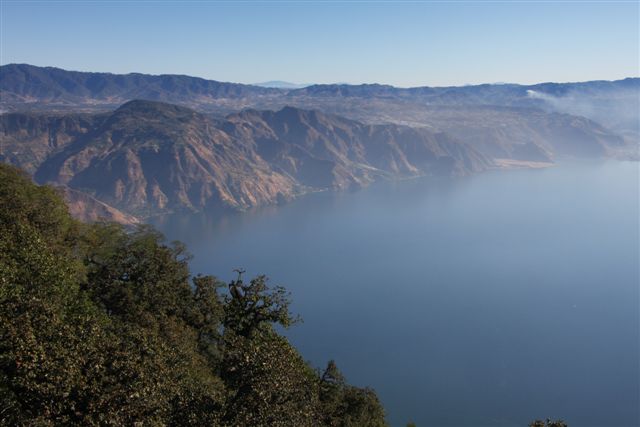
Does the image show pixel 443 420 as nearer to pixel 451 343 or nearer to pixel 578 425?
pixel 578 425

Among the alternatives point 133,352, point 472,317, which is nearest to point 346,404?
point 133,352

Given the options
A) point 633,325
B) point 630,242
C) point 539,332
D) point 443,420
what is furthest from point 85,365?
point 630,242

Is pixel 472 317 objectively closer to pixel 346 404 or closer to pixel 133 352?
pixel 346 404

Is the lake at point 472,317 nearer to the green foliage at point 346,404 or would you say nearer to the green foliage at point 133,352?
the green foliage at point 346,404

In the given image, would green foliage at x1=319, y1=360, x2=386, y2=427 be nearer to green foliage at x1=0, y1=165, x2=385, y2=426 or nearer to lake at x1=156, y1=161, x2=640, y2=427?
green foliage at x1=0, y1=165, x2=385, y2=426

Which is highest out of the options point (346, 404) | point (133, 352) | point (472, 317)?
point (133, 352)

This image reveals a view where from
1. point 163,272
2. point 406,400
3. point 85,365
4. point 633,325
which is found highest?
point 85,365

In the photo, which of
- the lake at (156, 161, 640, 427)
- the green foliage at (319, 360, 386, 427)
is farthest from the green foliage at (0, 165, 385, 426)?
the lake at (156, 161, 640, 427)
